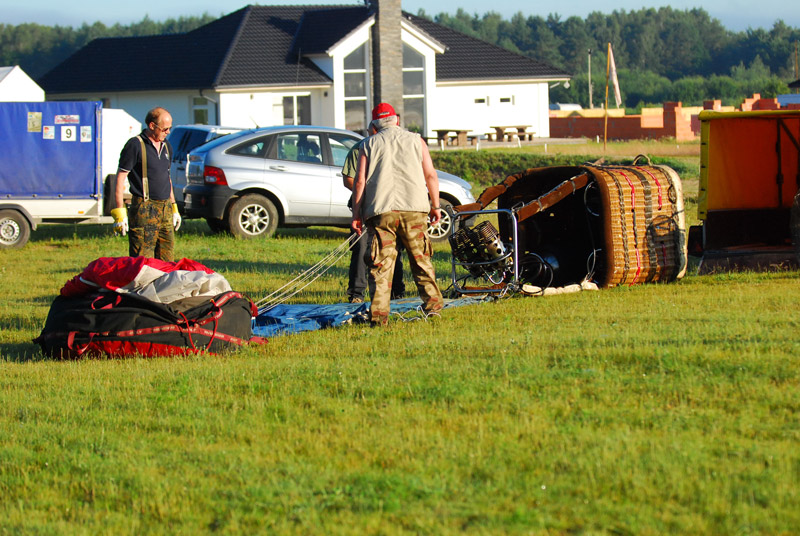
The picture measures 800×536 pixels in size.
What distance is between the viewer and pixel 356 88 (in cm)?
4422

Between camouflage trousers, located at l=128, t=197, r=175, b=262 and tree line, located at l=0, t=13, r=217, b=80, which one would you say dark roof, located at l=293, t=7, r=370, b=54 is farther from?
tree line, located at l=0, t=13, r=217, b=80

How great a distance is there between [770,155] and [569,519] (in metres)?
9.57

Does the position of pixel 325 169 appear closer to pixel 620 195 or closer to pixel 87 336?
pixel 620 195

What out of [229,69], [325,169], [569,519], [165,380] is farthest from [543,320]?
[229,69]

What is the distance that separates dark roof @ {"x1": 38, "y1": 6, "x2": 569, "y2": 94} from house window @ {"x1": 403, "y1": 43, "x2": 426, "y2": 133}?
2.31 m

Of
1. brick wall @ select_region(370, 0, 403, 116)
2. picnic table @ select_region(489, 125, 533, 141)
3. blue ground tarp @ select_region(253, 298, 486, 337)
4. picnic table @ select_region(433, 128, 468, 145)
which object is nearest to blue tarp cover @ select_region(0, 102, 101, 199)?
blue ground tarp @ select_region(253, 298, 486, 337)

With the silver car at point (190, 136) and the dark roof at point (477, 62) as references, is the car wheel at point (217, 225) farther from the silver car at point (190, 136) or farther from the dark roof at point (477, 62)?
the dark roof at point (477, 62)

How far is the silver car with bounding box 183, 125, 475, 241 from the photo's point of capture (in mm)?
16328

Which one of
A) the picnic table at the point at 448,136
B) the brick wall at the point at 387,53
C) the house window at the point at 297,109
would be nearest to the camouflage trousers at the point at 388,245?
the brick wall at the point at 387,53

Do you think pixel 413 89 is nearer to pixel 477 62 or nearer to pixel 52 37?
pixel 477 62

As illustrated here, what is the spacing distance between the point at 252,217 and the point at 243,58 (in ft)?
94.1

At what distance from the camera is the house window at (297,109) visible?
44.2 m

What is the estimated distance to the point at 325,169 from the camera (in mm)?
16719

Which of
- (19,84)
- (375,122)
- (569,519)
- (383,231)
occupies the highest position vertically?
(19,84)
